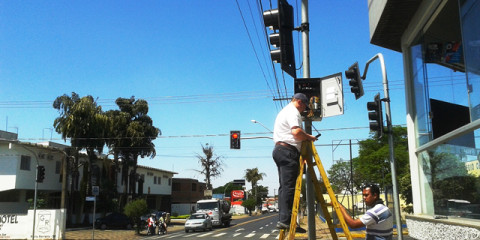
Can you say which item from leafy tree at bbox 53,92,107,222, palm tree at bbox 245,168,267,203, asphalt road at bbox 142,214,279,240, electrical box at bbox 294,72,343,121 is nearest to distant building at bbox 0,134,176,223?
leafy tree at bbox 53,92,107,222

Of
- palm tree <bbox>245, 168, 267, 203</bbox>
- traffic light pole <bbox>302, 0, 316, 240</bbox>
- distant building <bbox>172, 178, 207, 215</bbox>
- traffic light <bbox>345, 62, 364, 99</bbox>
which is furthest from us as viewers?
→ palm tree <bbox>245, 168, 267, 203</bbox>

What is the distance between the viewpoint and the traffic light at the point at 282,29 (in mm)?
7820

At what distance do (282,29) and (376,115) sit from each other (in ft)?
10.4

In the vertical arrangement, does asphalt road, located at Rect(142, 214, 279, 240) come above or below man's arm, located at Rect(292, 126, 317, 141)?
below

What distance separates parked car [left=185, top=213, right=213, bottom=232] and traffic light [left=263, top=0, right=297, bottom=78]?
85.2 ft

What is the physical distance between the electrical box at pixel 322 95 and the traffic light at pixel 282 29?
185 cm

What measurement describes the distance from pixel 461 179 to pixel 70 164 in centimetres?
3796

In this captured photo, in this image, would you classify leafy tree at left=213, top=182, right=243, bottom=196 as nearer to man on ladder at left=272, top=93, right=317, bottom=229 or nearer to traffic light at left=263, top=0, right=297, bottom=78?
traffic light at left=263, top=0, right=297, bottom=78

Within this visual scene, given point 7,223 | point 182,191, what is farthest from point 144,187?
point 7,223

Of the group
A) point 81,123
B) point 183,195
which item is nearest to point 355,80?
point 81,123

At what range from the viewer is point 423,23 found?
8070 millimetres

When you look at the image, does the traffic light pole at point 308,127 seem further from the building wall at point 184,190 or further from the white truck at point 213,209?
the building wall at point 184,190

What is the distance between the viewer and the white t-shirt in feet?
16.2

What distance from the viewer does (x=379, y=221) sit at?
472cm
